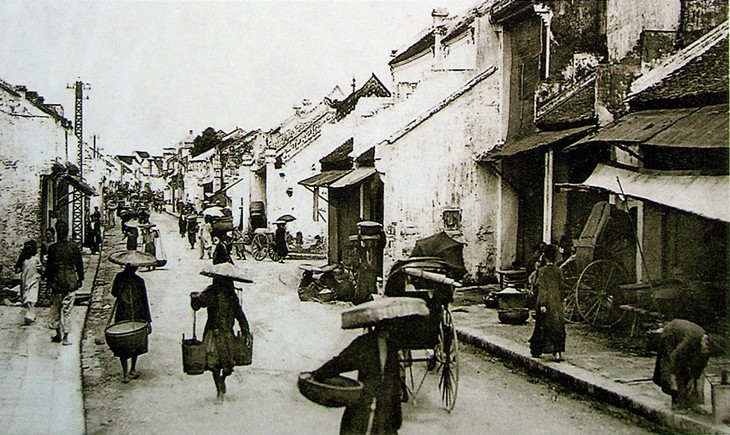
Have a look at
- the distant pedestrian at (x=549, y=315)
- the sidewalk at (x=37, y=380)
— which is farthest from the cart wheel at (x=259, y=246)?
the distant pedestrian at (x=549, y=315)

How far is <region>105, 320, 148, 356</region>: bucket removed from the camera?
8.48m

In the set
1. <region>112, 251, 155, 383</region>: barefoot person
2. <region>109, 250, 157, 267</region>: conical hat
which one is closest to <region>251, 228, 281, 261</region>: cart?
<region>112, 251, 155, 383</region>: barefoot person

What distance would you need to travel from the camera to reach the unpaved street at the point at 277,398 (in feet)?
23.6

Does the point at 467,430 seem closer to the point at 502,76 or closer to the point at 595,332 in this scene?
the point at 595,332

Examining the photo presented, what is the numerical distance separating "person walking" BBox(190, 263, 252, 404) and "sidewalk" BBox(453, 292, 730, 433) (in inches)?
159

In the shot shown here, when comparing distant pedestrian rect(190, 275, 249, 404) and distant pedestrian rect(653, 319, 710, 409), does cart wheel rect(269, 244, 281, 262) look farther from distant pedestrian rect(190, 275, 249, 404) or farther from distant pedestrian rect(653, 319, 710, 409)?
distant pedestrian rect(653, 319, 710, 409)

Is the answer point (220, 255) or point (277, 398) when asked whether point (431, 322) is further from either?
point (220, 255)

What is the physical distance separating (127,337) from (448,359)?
3778 millimetres

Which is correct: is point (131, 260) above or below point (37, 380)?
above

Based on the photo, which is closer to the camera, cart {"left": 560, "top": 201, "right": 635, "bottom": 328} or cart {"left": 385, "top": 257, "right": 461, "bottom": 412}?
cart {"left": 385, "top": 257, "right": 461, "bottom": 412}

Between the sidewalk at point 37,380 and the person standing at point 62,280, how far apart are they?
0.91 ft

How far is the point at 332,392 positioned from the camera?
4719mm

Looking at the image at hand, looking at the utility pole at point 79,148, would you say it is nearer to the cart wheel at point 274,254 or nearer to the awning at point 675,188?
the cart wheel at point 274,254

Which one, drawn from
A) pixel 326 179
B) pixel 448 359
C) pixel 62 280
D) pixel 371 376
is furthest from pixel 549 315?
pixel 326 179
